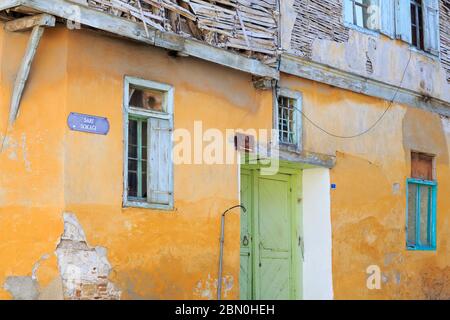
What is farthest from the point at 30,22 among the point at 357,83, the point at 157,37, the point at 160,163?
the point at 357,83

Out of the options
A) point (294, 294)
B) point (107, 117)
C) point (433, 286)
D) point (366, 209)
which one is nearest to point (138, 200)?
point (107, 117)

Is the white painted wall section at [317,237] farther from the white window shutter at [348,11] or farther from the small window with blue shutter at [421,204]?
the white window shutter at [348,11]

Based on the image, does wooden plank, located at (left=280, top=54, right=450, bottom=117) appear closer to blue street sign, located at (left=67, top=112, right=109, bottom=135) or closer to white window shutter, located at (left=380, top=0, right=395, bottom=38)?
white window shutter, located at (left=380, top=0, right=395, bottom=38)

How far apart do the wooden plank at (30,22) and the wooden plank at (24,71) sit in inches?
3.0

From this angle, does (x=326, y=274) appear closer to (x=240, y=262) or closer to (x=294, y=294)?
(x=294, y=294)

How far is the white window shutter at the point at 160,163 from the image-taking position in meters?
11.0

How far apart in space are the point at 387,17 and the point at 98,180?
725 cm

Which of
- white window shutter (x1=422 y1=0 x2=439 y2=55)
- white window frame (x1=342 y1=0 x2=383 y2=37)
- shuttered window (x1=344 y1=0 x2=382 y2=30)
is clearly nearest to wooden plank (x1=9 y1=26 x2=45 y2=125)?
white window frame (x1=342 y1=0 x2=383 y2=37)

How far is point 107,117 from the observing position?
10477mm

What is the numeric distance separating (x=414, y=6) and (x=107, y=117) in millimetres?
8094

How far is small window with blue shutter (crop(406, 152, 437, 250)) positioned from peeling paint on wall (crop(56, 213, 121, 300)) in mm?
6945

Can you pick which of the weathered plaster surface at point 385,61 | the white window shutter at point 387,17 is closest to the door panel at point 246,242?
the weathered plaster surface at point 385,61

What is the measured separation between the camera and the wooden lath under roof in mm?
10633

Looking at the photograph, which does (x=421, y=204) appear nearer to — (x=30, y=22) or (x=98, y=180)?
(x=98, y=180)
